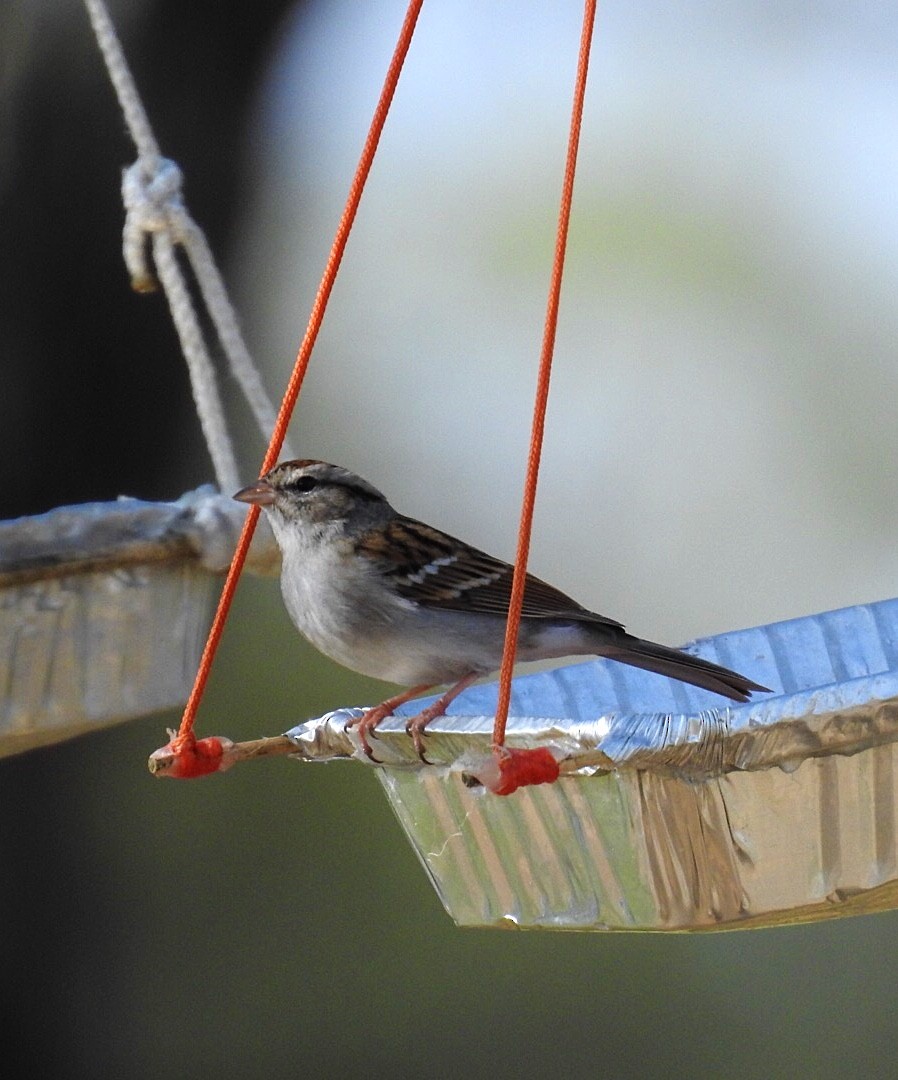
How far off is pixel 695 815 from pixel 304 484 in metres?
1.03

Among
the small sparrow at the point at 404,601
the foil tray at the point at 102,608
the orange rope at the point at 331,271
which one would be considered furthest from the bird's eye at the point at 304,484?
the orange rope at the point at 331,271

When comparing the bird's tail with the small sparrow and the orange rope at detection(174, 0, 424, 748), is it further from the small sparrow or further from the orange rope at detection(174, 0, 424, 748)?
the orange rope at detection(174, 0, 424, 748)

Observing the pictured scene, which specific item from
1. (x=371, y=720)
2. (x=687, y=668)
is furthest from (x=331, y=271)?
(x=687, y=668)

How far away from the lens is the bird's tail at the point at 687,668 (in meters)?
1.71

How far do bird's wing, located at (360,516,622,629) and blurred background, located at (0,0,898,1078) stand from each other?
149 centimetres

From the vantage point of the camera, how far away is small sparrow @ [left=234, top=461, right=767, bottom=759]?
185cm

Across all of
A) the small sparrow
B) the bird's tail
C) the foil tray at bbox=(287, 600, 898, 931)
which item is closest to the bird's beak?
the small sparrow

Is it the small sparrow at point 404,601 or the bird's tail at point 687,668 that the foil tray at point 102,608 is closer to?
the small sparrow at point 404,601

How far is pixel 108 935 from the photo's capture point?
4.23 m

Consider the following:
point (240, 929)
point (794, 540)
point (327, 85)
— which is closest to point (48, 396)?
point (327, 85)

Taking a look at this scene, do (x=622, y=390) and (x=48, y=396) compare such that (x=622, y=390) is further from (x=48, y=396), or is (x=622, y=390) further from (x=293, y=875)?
(x=48, y=396)

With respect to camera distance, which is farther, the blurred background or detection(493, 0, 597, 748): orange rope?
the blurred background

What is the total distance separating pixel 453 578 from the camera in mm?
2002

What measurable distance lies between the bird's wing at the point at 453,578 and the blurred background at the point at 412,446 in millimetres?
1485
